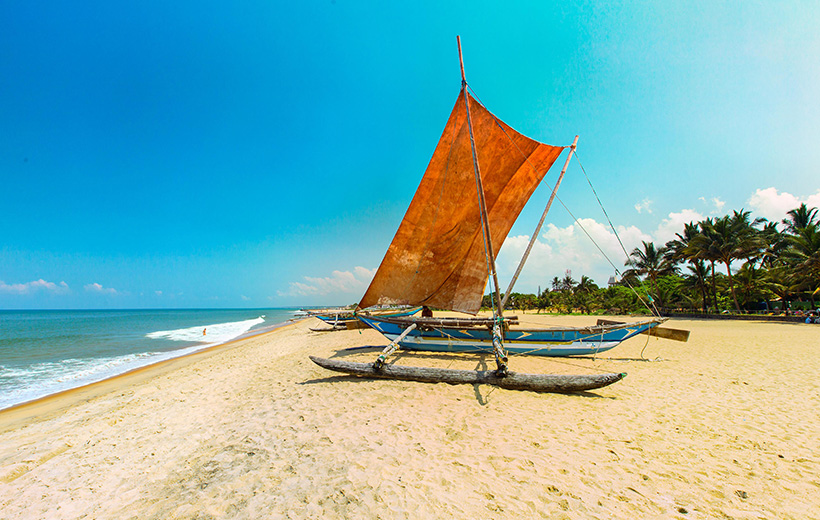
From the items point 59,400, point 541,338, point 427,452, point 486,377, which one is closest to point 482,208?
point 541,338

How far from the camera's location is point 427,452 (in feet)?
13.9

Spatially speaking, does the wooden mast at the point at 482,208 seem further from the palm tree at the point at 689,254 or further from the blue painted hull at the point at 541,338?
Answer: the palm tree at the point at 689,254

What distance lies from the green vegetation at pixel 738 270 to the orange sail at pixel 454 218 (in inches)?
561

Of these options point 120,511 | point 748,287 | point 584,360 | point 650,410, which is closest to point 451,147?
point 584,360

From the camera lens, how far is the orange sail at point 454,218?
1108 centimetres

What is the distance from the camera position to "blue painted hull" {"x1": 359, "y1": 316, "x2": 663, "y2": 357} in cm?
959

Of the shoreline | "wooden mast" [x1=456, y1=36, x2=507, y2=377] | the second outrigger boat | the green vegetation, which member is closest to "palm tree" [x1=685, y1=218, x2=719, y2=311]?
the green vegetation

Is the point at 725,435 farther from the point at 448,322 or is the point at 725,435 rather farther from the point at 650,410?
the point at 448,322

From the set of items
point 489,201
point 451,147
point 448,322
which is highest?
point 451,147

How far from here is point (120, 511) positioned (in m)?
3.44

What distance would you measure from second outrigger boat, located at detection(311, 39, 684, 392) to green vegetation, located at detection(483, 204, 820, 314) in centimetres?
1370

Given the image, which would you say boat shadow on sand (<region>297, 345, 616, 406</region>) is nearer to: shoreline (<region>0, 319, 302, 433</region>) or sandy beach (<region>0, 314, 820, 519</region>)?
sandy beach (<region>0, 314, 820, 519</region>)

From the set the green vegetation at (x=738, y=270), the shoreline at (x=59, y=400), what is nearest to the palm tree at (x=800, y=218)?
the green vegetation at (x=738, y=270)

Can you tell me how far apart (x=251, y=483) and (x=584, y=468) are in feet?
13.1
